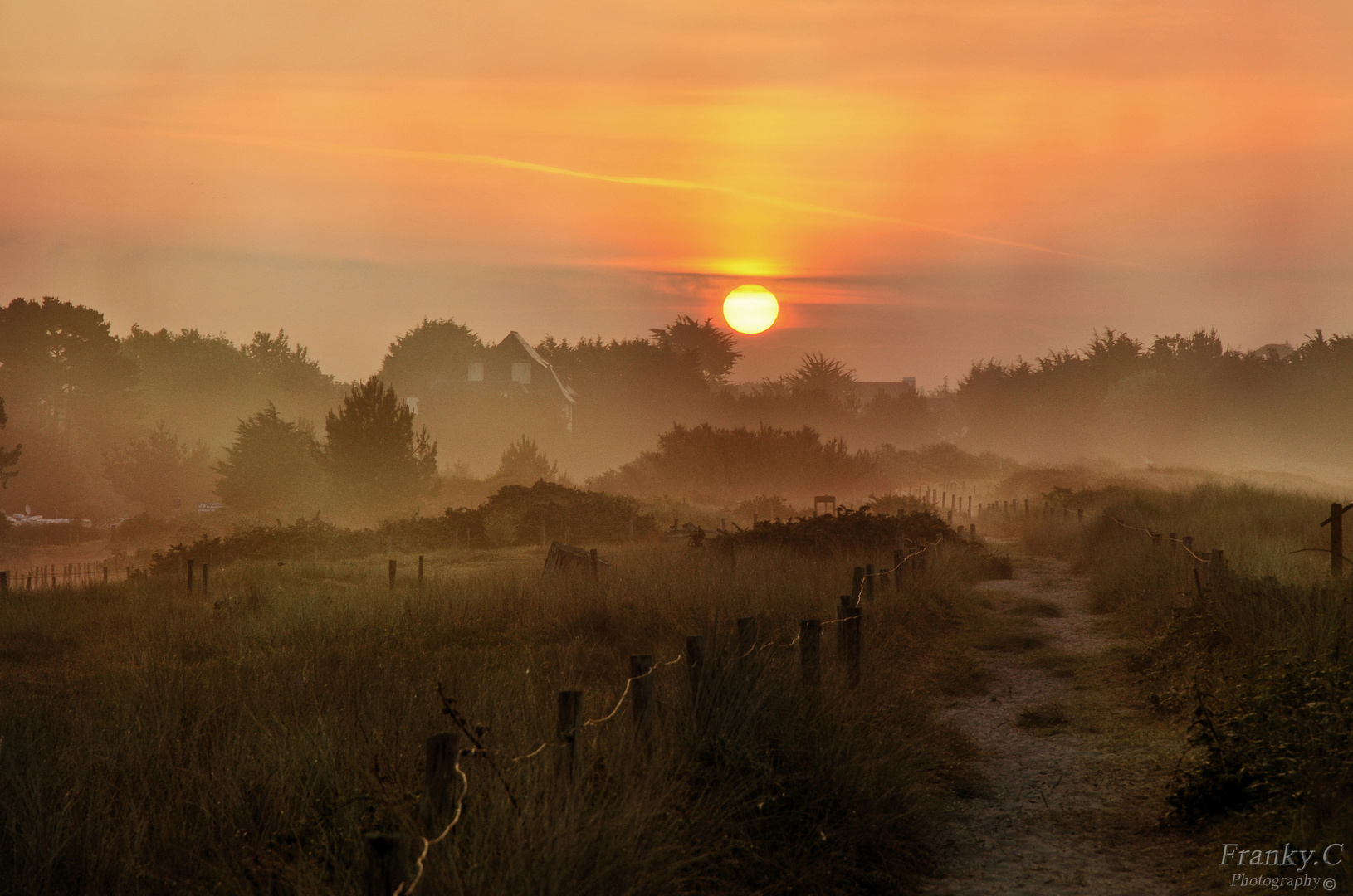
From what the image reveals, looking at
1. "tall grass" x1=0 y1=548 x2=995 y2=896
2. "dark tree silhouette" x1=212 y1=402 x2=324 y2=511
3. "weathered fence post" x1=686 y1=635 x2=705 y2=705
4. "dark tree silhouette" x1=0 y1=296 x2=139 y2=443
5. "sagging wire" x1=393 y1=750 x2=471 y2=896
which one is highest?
"dark tree silhouette" x1=0 y1=296 x2=139 y2=443

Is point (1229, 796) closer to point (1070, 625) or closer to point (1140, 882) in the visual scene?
point (1140, 882)

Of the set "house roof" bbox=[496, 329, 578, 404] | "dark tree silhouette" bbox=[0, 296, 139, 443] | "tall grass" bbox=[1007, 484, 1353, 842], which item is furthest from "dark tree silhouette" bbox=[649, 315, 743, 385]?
"tall grass" bbox=[1007, 484, 1353, 842]

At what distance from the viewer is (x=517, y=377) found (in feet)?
278

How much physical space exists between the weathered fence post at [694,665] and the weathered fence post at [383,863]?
276cm

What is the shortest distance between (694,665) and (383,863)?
2.86m

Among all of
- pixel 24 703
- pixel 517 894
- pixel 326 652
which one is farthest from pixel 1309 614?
pixel 24 703

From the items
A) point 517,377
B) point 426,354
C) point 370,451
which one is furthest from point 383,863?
point 426,354

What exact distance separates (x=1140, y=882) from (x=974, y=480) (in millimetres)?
66961

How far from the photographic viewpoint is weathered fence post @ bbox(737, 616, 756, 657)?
251 inches

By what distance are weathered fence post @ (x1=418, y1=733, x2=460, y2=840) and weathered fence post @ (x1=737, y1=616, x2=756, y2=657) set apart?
2757 mm

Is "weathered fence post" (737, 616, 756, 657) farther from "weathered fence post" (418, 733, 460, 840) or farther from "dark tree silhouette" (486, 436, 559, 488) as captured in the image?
"dark tree silhouette" (486, 436, 559, 488)

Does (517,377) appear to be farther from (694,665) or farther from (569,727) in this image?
(569,727)

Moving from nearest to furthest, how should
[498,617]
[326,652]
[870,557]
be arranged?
[326,652] < [498,617] < [870,557]

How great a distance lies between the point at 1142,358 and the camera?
305 feet
